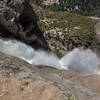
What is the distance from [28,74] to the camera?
563 centimetres

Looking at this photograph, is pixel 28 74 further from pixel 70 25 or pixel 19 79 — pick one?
pixel 70 25

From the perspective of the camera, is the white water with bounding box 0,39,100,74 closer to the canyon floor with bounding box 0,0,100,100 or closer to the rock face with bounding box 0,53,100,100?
the canyon floor with bounding box 0,0,100,100

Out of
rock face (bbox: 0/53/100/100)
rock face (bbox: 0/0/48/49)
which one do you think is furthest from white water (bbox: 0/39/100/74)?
rock face (bbox: 0/53/100/100)

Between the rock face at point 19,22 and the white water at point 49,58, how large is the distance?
806mm

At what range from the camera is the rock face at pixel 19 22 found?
1330cm

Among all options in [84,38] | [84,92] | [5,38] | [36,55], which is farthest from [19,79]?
[84,38]

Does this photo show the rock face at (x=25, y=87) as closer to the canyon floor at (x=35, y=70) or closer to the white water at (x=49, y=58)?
the canyon floor at (x=35, y=70)

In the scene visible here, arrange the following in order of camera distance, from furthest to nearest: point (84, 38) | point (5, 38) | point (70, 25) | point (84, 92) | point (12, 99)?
1. point (70, 25)
2. point (84, 38)
3. point (5, 38)
4. point (84, 92)
5. point (12, 99)

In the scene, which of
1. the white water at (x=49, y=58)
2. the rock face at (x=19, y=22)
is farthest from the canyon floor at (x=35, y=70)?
the white water at (x=49, y=58)

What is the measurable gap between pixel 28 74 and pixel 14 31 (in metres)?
10.4

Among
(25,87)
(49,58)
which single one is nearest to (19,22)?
(49,58)

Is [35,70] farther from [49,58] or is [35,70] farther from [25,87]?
[49,58]

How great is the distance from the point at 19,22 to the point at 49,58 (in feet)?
20.0

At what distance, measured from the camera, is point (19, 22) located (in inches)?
593
